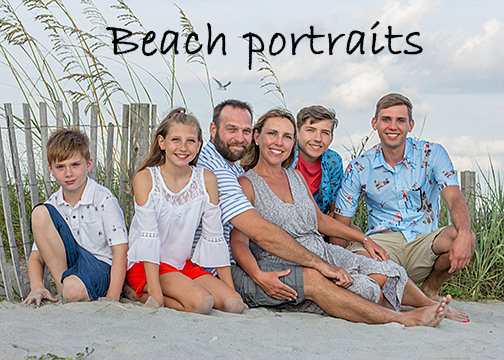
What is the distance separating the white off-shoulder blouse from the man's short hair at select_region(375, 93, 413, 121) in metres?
1.88

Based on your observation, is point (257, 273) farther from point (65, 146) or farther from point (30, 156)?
point (30, 156)

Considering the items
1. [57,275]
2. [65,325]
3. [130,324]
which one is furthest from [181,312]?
[57,275]

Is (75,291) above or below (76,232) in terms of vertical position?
below

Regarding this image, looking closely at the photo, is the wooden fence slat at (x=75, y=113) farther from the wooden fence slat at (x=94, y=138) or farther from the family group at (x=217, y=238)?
the family group at (x=217, y=238)

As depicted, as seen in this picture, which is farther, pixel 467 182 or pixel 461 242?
pixel 467 182

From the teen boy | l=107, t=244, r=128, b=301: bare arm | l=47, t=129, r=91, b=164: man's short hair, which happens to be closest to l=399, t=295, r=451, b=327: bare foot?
the teen boy

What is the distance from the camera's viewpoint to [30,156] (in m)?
4.15

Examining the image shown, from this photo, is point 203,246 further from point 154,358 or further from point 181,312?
point 154,358

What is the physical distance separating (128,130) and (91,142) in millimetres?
370

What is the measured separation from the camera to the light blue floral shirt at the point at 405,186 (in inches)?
166

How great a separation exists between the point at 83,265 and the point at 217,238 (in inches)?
37.2

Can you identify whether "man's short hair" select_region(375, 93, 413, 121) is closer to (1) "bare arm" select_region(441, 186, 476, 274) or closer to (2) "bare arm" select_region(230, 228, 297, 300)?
(1) "bare arm" select_region(441, 186, 476, 274)

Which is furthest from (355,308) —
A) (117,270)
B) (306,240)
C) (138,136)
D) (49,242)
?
(138,136)

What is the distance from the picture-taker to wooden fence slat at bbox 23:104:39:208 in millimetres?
4125
